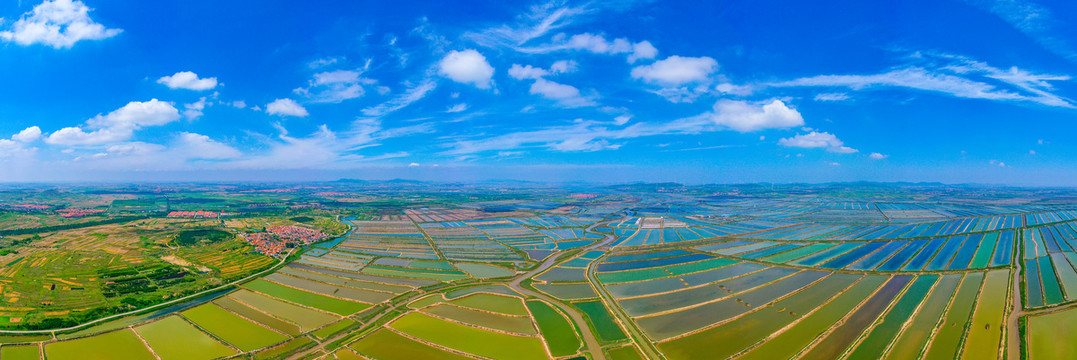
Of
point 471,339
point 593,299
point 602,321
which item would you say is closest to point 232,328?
point 471,339

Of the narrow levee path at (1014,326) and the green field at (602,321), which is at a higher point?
the narrow levee path at (1014,326)

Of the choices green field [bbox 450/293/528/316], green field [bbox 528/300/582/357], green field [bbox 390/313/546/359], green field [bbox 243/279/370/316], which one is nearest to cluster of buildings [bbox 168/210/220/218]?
green field [bbox 243/279/370/316]

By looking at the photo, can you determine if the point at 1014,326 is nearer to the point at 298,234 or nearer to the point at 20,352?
the point at 20,352

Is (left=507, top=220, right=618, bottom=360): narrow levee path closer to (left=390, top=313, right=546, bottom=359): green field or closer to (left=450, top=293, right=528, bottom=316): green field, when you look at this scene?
(left=450, top=293, right=528, bottom=316): green field

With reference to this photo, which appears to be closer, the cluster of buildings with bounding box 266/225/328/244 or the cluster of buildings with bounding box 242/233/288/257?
the cluster of buildings with bounding box 242/233/288/257

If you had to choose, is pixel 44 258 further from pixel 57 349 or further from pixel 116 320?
pixel 57 349

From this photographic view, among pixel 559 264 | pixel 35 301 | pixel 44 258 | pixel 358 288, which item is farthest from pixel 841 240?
pixel 44 258

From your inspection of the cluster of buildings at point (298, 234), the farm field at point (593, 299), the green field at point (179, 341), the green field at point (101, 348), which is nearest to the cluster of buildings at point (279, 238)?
the cluster of buildings at point (298, 234)

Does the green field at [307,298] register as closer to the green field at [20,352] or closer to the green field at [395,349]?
the green field at [395,349]
